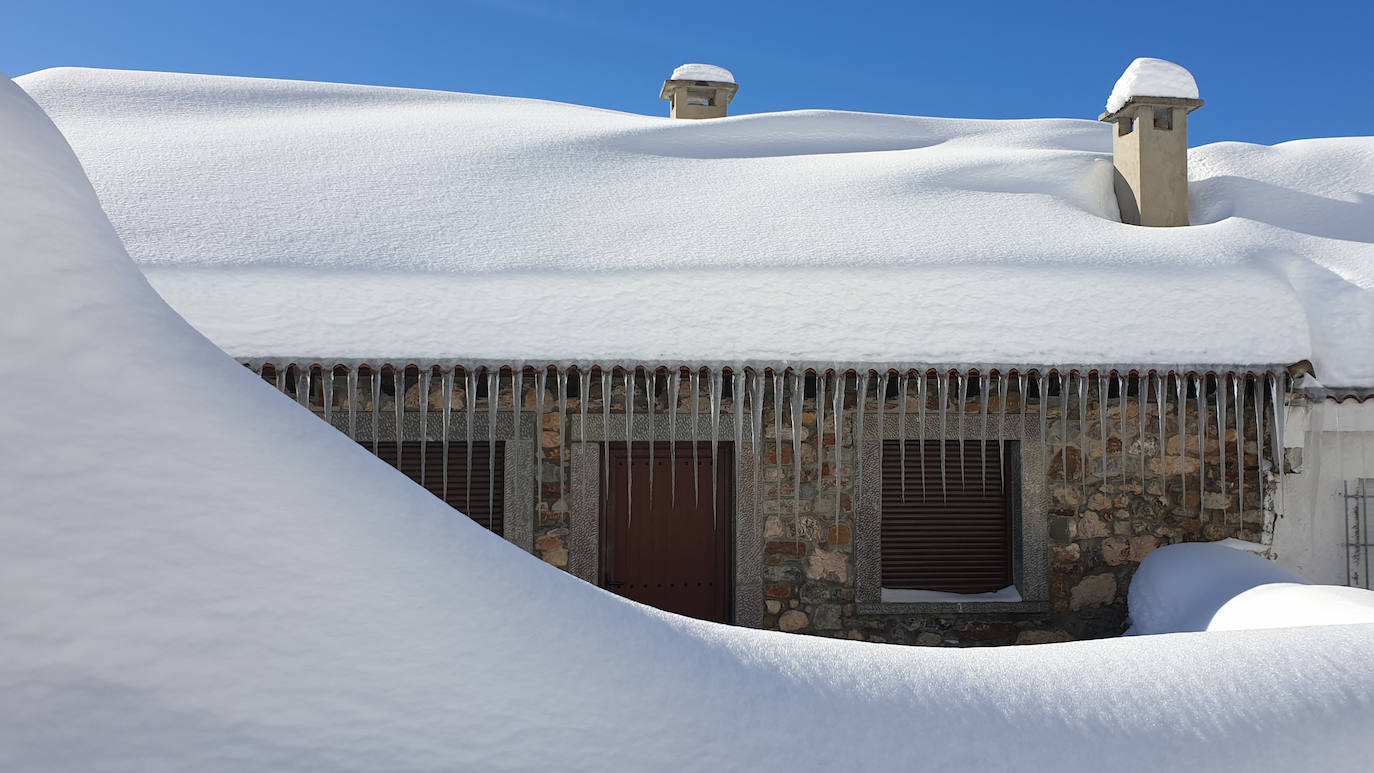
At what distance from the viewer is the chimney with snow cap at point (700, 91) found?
30.9ft

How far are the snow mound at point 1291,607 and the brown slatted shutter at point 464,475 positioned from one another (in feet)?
12.2

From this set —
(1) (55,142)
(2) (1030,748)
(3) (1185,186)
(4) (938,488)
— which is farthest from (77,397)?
(3) (1185,186)

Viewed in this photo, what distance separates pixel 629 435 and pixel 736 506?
0.82 metres

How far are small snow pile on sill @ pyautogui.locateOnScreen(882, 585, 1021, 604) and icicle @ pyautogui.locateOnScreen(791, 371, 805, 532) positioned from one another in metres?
0.74

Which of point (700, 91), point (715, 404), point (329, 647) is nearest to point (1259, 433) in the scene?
point (715, 404)

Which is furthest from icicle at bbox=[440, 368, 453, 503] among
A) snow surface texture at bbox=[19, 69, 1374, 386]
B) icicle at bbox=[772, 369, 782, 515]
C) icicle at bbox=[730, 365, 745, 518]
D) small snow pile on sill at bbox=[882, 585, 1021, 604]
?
small snow pile on sill at bbox=[882, 585, 1021, 604]

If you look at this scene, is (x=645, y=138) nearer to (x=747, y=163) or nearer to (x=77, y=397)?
(x=747, y=163)

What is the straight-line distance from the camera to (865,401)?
524 centimetres

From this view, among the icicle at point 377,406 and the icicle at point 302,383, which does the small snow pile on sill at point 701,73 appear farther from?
the icicle at point 302,383

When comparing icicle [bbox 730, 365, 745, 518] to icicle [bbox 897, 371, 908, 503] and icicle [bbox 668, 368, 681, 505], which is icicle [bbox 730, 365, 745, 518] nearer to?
icicle [bbox 668, 368, 681, 505]

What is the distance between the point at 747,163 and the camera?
7.09 meters

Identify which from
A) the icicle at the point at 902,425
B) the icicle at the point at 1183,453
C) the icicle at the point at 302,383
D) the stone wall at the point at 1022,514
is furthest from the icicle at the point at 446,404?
the icicle at the point at 1183,453

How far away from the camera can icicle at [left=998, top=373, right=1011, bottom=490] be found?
484 cm

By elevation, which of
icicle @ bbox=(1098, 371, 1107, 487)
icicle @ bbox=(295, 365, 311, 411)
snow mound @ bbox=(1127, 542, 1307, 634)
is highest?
icicle @ bbox=(295, 365, 311, 411)
